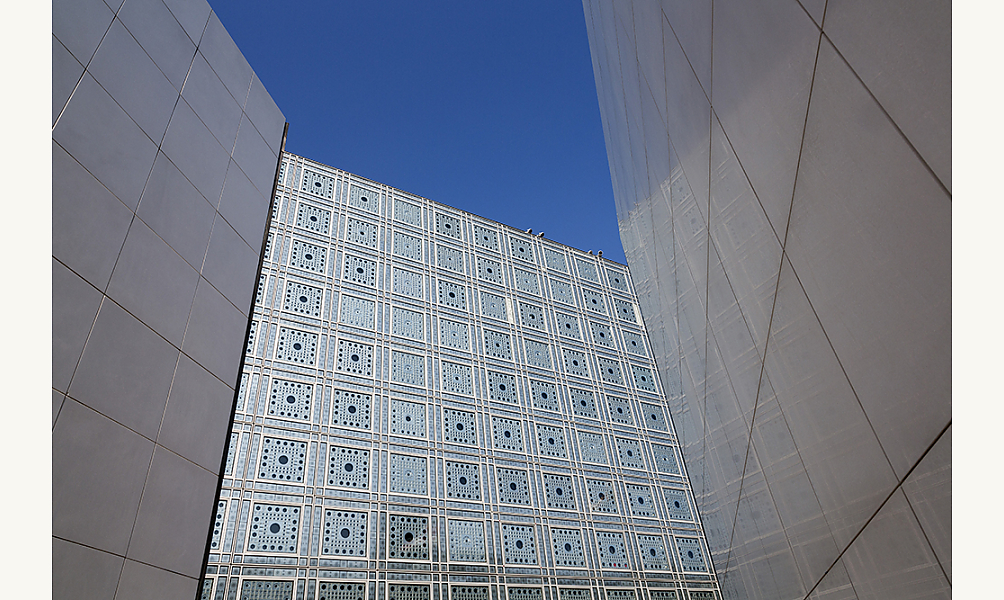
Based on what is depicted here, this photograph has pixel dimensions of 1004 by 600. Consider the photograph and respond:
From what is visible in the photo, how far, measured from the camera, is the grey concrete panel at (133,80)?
15.8 feet

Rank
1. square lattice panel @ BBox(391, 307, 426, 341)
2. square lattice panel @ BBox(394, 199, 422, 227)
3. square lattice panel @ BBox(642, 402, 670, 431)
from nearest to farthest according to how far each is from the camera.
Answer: square lattice panel @ BBox(391, 307, 426, 341) < square lattice panel @ BBox(642, 402, 670, 431) < square lattice panel @ BBox(394, 199, 422, 227)

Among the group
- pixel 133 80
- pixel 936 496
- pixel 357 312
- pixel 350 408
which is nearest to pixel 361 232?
pixel 357 312

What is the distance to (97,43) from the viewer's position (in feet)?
15.6

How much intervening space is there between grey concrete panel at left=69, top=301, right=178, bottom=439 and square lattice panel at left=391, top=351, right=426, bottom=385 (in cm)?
1368

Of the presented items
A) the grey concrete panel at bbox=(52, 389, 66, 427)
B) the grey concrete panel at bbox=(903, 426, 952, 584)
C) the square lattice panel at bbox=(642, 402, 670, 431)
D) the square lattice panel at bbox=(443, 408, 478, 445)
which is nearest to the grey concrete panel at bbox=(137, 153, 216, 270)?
the grey concrete panel at bbox=(52, 389, 66, 427)

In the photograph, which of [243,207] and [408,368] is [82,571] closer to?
[243,207]

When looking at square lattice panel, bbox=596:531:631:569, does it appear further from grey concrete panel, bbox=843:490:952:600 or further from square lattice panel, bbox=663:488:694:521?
grey concrete panel, bbox=843:490:952:600

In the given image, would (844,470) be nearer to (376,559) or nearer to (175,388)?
(175,388)

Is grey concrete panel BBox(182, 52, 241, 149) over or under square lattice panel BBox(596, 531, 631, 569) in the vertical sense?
over

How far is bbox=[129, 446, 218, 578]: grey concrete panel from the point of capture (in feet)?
14.6

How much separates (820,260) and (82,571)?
4530mm

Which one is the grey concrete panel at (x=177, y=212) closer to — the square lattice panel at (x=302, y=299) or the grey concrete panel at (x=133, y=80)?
the grey concrete panel at (x=133, y=80)

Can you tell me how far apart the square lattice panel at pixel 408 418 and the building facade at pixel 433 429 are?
Result: 5 cm
